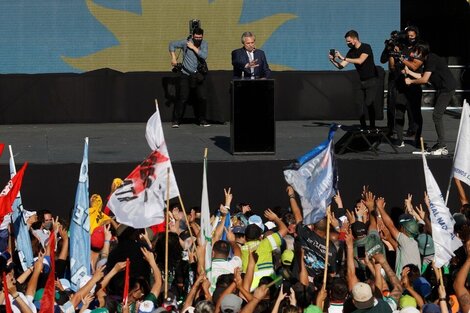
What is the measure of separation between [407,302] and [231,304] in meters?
1.57

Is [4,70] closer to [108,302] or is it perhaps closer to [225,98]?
[225,98]

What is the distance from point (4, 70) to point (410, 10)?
882cm

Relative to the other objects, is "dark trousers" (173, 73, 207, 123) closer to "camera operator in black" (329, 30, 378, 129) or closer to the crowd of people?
"camera operator in black" (329, 30, 378, 129)

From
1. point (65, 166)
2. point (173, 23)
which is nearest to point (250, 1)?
point (173, 23)

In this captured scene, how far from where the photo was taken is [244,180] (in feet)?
59.5

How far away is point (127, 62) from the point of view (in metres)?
25.3

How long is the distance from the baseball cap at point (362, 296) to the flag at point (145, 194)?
3.22m

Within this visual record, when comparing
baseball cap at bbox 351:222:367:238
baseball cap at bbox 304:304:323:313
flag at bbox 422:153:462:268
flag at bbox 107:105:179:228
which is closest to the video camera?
baseball cap at bbox 351:222:367:238

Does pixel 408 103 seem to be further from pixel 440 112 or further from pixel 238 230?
pixel 238 230

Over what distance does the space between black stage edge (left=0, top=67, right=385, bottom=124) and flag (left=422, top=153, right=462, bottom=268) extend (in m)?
10.9

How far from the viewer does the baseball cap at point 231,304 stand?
411 inches

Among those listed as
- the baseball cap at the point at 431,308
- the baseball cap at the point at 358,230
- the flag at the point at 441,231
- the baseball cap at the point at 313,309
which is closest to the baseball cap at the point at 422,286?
the flag at the point at 441,231

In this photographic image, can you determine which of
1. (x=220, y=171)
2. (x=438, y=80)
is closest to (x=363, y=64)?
(x=438, y=80)

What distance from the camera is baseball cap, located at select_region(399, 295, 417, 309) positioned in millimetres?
10984
